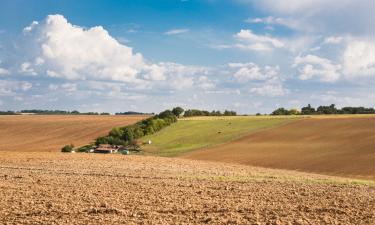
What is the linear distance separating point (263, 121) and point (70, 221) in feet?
259

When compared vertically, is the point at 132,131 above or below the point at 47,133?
above

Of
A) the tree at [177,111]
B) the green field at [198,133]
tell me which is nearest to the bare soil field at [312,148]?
the green field at [198,133]

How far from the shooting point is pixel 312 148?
2345 inches

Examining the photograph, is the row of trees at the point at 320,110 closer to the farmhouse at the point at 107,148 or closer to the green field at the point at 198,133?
the green field at the point at 198,133

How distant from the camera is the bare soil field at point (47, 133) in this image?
80.0m

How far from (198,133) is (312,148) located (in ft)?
92.1

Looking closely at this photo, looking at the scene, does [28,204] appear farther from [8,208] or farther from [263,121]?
[263,121]

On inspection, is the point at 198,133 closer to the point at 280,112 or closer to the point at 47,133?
the point at 47,133

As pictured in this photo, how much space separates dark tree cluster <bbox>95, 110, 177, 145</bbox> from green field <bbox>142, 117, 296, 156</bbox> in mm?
1325

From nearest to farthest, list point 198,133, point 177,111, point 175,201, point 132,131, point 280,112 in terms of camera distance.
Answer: point 175,201 < point 132,131 < point 198,133 < point 177,111 < point 280,112

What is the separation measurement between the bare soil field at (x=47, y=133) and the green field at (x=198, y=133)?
1155 centimetres

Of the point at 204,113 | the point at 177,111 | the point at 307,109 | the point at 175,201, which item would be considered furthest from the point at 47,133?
the point at 175,201

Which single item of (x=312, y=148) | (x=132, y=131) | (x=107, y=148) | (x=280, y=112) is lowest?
(x=107, y=148)

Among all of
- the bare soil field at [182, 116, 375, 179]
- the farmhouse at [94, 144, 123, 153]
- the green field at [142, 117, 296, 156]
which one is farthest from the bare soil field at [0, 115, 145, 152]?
the bare soil field at [182, 116, 375, 179]
